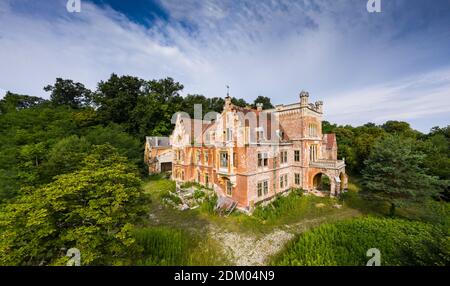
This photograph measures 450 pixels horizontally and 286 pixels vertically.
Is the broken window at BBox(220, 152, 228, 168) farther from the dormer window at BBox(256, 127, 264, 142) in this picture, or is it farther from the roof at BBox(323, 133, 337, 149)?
the roof at BBox(323, 133, 337, 149)

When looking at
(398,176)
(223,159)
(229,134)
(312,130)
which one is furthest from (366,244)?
(312,130)

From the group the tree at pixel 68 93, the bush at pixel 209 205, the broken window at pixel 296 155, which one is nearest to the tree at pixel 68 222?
the bush at pixel 209 205

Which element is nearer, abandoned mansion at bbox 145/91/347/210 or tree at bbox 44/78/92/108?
abandoned mansion at bbox 145/91/347/210

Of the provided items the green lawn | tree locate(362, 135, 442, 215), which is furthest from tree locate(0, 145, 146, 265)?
tree locate(362, 135, 442, 215)

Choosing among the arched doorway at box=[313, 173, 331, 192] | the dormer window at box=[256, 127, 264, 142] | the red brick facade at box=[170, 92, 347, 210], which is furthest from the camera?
the arched doorway at box=[313, 173, 331, 192]

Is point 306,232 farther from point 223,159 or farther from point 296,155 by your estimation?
point 296,155
